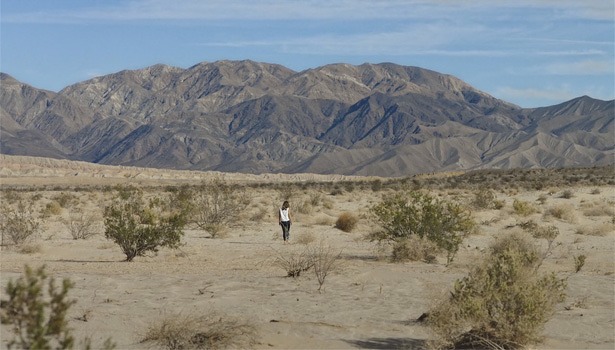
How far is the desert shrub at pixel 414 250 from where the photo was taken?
63.4 ft

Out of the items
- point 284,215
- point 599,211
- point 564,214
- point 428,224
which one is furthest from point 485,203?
point 428,224

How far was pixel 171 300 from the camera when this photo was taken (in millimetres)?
13914

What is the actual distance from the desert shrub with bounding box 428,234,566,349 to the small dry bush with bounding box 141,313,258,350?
2503 millimetres

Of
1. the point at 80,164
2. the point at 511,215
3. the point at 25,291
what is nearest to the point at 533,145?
the point at 80,164

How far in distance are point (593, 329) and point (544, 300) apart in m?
2.07

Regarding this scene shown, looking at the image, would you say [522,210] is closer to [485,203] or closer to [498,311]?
[485,203]

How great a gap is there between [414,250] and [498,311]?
29.2 feet

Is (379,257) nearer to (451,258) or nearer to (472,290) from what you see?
(451,258)

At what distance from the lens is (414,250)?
63.4ft

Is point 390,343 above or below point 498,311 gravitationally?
below

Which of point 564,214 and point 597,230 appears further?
point 564,214

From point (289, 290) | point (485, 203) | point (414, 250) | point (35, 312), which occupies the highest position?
point (35, 312)

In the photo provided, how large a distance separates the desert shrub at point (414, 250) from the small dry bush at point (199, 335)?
903 cm

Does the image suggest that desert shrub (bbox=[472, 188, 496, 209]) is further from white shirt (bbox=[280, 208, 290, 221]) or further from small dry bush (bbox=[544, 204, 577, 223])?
white shirt (bbox=[280, 208, 290, 221])
